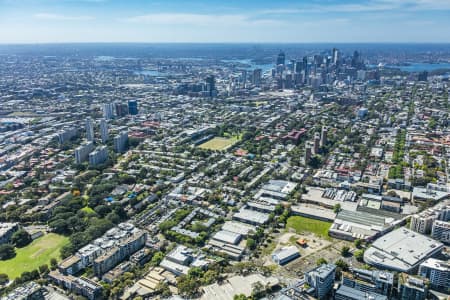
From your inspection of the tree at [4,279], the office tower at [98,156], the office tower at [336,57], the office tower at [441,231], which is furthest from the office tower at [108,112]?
the office tower at [336,57]

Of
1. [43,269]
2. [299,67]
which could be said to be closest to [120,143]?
[43,269]

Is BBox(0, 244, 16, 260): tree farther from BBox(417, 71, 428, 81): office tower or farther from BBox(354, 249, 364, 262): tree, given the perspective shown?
BBox(417, 71, 428, 81): office tower

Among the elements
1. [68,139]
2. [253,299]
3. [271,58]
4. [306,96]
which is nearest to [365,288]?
[253,299]

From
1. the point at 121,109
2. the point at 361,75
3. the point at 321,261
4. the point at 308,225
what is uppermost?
the point at 361,75

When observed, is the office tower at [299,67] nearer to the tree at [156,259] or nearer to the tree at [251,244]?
the tree at [251,244]

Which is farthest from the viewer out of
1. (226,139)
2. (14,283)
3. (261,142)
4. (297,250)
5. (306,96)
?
(306,96)

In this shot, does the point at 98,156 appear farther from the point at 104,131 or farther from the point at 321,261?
the point at 321,261

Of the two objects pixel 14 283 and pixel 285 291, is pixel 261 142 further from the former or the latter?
pixel 14 283
